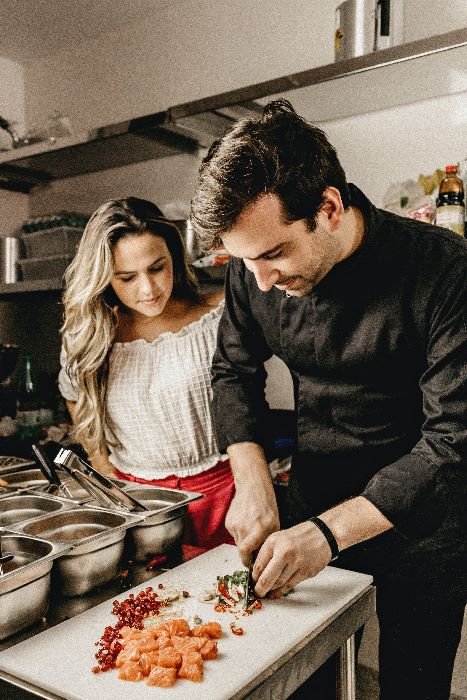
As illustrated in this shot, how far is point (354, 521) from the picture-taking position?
3.91ft

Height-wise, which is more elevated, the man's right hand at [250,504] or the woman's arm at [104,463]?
the man's right hand at [250,504]

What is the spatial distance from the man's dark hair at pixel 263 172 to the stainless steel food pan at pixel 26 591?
635 millimetres

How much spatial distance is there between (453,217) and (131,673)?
1.44m

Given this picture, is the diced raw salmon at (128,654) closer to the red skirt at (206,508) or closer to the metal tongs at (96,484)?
the metal tongs at (96,484)

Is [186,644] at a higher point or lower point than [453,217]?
lower

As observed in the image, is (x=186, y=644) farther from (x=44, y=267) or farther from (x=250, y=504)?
(x=44, y=267)

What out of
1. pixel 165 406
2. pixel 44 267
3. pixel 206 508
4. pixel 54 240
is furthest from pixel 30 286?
pixel 206 508

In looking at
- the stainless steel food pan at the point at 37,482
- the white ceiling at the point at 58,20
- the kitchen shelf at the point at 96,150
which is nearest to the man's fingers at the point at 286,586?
the stainless steel food pan at the point at 37,482

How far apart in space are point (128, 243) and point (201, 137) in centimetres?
90

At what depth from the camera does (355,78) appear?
6.23 ft

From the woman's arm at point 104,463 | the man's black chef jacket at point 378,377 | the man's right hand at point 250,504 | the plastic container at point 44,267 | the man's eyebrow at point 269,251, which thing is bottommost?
the woman's arm at point 104,463

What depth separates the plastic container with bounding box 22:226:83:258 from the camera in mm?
2691

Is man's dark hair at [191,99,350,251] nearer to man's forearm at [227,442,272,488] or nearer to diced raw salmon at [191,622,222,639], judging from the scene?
man's forearm at [227,442,272,488]

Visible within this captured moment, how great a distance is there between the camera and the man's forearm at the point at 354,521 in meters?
1.18
